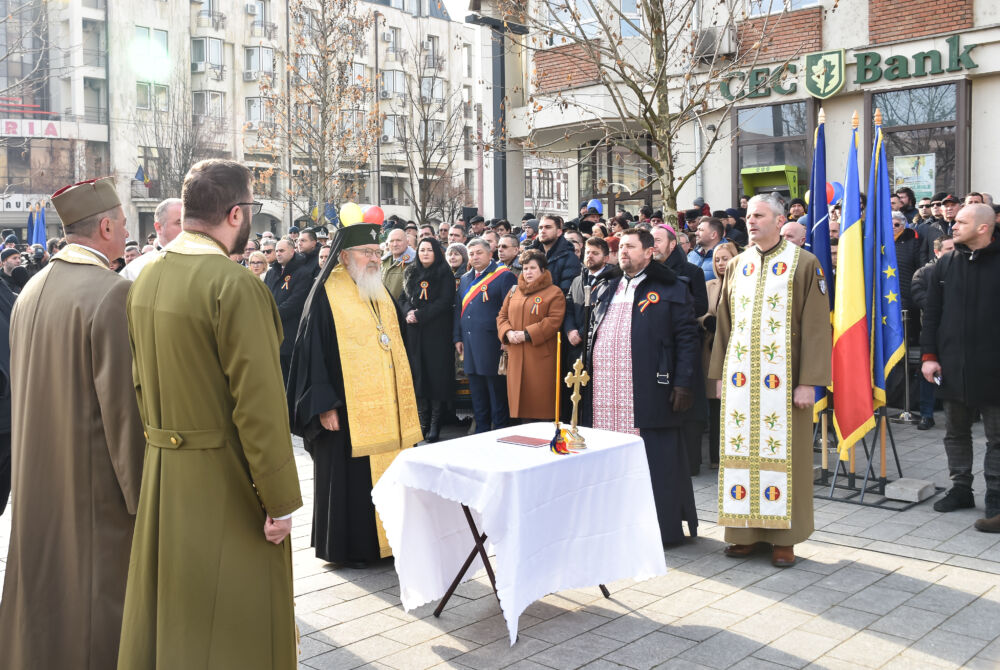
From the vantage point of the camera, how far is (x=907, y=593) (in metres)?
5.68

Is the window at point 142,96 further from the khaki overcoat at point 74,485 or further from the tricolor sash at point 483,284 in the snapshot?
the khaki overcoat at point 74,485

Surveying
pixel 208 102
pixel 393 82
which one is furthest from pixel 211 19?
pixel 393 82

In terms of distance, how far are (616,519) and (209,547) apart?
7.96 feet

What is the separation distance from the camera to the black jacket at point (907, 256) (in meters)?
11.1

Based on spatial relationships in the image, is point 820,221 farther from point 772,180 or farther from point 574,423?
point 772,180

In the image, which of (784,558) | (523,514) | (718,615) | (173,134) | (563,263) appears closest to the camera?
(523,514)

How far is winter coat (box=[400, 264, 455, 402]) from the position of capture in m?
10.9

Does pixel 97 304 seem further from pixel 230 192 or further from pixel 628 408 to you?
pixel 628 408

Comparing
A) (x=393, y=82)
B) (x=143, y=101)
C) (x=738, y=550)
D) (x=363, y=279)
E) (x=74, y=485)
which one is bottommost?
(x=738, y=550)

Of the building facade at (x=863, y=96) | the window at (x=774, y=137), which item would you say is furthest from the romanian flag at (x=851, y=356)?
the window at (x=774, y=137)

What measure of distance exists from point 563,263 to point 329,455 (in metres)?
4.36

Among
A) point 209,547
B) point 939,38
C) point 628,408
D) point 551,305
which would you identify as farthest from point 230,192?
point 939,38

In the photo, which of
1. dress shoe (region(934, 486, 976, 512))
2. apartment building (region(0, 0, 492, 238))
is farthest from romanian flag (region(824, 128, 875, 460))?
apartment building (region(0, 0, 492, 238))

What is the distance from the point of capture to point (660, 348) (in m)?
6.83
